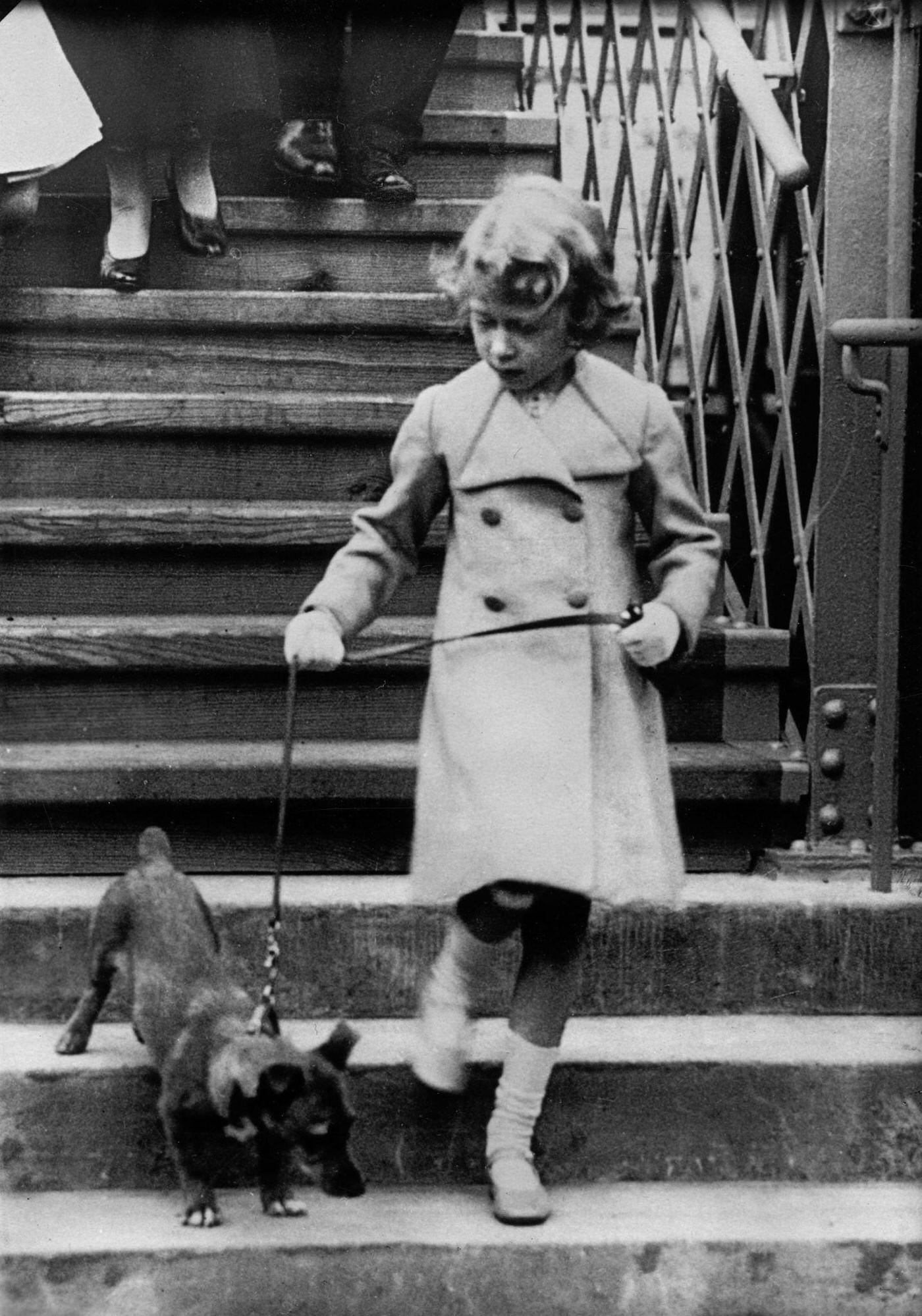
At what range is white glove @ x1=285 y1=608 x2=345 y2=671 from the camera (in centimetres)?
260

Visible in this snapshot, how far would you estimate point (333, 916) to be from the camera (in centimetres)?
320

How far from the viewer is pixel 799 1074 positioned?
9.96 feet

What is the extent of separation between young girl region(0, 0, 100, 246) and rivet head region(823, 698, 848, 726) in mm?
2109

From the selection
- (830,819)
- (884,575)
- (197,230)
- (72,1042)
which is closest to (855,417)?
(884,575)

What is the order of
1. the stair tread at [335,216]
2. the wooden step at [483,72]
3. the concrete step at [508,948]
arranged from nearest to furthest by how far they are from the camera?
the concrete step at [508,948] < the stair tread at [335,216] < the wooden step at [483,72]

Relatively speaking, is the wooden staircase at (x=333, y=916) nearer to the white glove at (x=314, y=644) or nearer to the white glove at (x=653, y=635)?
the white glove at (x=653, y=635)

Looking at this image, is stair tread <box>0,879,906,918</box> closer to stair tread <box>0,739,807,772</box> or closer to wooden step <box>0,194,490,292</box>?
stair tread <box>0,739,807,772</box>

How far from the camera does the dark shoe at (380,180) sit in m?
4.66

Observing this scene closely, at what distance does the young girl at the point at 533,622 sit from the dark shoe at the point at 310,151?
2.14 metres

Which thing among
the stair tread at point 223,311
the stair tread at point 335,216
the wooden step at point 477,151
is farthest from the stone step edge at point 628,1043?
the wooden step at point 477,151

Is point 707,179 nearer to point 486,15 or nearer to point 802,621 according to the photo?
point 802,621

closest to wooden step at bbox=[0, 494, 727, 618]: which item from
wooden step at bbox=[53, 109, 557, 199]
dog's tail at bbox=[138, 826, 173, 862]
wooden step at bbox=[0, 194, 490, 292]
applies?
dog's tail at bbox=[138, 826, 173, 862]

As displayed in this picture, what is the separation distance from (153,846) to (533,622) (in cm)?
87

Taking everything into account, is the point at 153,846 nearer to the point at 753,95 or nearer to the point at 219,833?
the point at 219,833
